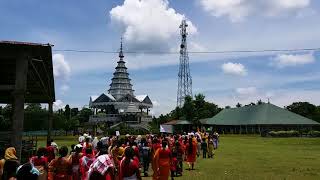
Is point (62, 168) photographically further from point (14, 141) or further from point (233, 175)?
point (233, 175)

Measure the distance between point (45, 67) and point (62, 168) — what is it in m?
9.72

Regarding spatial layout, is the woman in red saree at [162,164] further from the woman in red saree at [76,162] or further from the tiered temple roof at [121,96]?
the tiered temple roof at [121,96]

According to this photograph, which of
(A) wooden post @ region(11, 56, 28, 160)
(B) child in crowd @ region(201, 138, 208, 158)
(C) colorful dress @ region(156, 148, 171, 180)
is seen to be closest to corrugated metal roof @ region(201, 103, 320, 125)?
(B) child in crowd @ region(201, 138, 208, 158)

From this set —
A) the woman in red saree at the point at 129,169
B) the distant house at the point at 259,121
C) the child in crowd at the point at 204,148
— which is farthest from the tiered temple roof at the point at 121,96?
the woman in red saree at the point at 129,169

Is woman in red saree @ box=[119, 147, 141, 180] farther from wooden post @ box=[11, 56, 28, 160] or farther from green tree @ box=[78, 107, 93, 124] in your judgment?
green tree @ box=[78, 107, 93, 124]

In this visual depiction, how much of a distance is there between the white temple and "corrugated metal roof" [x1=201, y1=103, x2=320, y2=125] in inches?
907

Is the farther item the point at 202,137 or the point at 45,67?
the point at 202,137

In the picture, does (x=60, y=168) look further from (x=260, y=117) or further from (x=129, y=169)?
(x=260, y=117)

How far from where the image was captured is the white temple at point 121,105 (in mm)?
117000

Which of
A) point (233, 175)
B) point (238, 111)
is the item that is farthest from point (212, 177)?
point (238, 111)

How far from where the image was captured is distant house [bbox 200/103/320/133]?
8425cm

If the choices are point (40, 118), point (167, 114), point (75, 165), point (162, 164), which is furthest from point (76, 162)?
point (167, 114)

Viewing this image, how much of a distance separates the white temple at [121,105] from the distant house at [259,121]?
22.9 meters

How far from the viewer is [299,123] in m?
84.4
